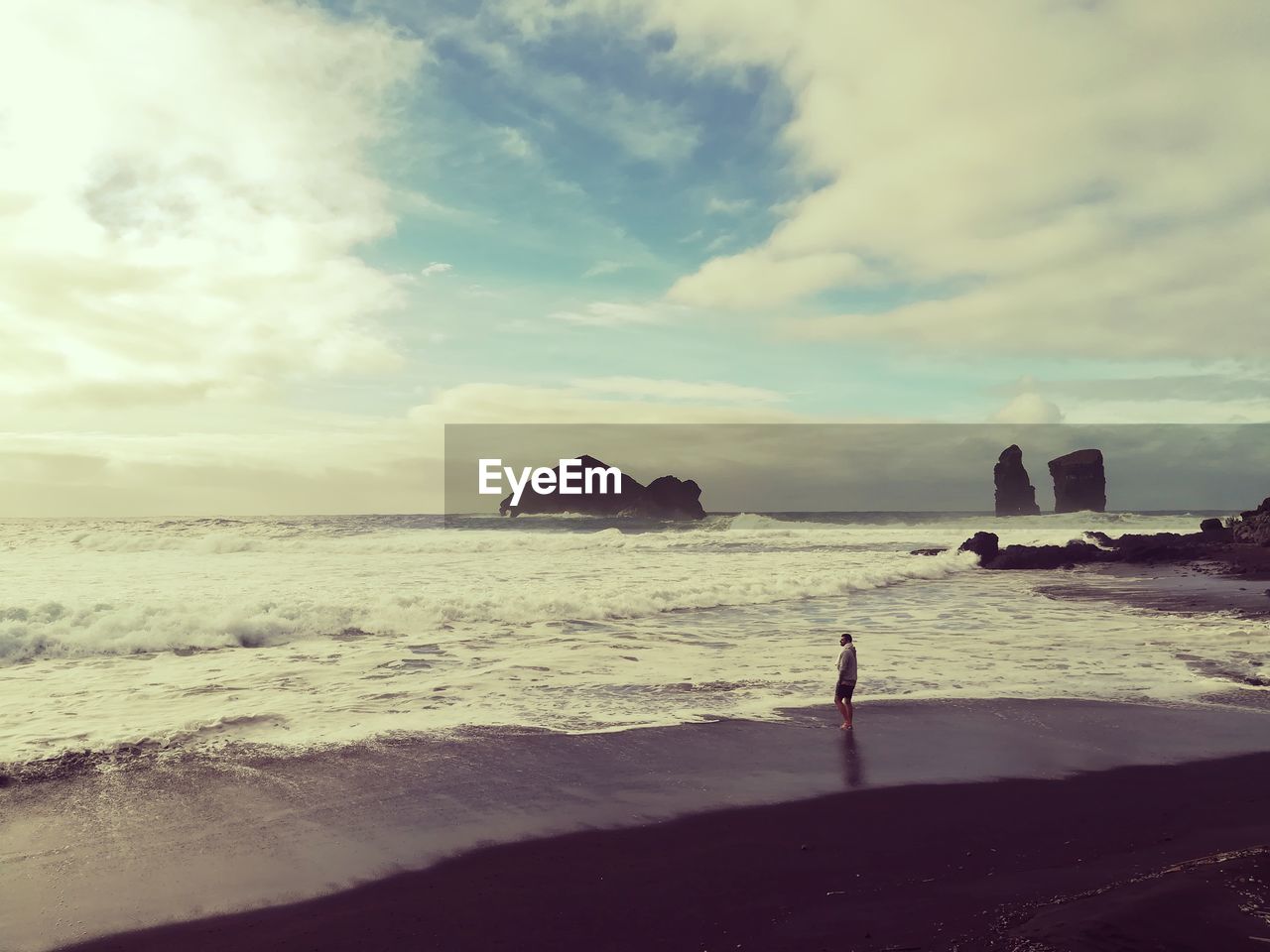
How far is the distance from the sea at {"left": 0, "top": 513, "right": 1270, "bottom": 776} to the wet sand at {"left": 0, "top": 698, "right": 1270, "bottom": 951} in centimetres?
137

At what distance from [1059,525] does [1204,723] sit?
279ft

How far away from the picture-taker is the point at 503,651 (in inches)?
682

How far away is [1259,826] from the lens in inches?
292

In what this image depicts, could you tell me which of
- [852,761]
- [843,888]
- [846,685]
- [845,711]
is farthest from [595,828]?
[846,685]

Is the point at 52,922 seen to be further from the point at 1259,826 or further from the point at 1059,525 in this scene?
the point at 1059,525

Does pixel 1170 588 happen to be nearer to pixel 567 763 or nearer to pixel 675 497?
pixel 567 763

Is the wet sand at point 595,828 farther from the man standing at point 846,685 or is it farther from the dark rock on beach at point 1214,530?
the dark rock on beach at point 1214,530

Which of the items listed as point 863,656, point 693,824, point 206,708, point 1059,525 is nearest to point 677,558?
point 863,656

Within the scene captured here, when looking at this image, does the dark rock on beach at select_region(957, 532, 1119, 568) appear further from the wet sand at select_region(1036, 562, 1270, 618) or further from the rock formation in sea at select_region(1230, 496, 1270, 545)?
the rock formation in sea at select_region(1230, 496, 1270, 545)

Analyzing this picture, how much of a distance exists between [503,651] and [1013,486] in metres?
110

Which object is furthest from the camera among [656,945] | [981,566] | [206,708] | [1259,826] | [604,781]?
[981,566]

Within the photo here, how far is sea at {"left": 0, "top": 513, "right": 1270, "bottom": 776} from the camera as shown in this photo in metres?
11.8

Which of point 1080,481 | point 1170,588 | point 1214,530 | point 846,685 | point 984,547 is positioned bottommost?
point 1170,588

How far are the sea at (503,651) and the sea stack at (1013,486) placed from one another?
284 ft
